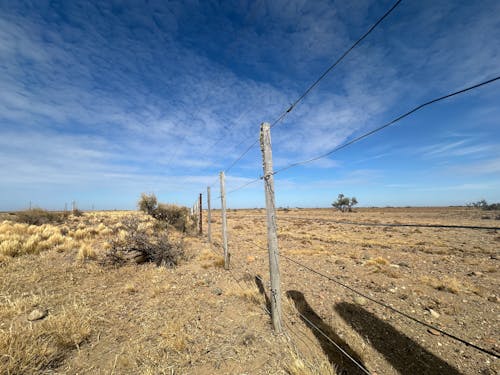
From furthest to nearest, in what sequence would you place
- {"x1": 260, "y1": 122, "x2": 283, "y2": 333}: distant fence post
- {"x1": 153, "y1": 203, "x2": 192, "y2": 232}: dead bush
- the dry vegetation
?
{"x1": 153, "y1": 203, "x2": 192, "y2": 232}: dead bush < {"x1": 260, "y1": 122, "x2": 283, "y2": 333}: distant fence post < the dry vegetation

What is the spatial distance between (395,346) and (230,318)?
2791 millimetres

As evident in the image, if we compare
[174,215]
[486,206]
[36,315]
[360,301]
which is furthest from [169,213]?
[486,206]

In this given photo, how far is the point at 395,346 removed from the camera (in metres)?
3.72

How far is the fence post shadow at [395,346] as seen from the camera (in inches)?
129

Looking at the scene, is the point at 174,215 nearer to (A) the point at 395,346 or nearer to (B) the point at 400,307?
(B) the point at 400,307

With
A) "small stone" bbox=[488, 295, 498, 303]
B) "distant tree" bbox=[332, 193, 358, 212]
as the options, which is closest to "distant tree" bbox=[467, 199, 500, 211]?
"distant tree" bbox=[332, 193, 358, 212]

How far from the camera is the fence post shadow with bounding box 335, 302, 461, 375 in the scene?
3265 millimetres

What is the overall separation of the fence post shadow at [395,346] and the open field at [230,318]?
0.02m

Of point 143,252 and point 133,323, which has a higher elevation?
point 143,252

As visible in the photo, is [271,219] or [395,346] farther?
[271,219]

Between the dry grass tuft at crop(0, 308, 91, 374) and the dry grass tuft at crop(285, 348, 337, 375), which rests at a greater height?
the dry grass tuft at crop(0, 308, 91, 374)

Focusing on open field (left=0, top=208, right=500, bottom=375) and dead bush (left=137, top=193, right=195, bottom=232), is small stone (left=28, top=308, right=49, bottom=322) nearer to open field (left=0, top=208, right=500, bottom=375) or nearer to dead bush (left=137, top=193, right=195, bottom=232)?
open field (left=0, top=208, right=500, bottom=375)

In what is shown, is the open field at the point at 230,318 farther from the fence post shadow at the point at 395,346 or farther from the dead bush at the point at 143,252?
the dead bush at the point at 143,252

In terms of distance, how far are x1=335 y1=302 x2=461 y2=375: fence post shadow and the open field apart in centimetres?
2
